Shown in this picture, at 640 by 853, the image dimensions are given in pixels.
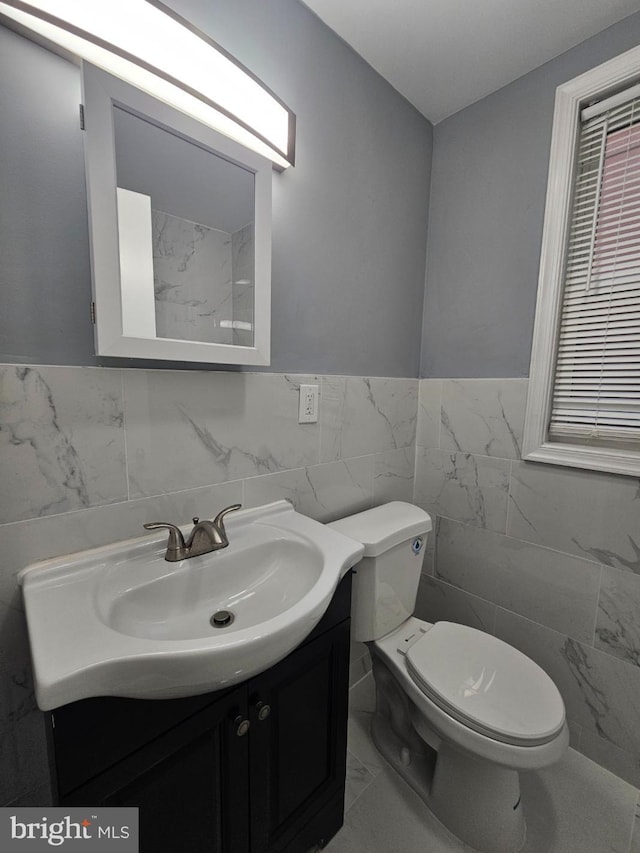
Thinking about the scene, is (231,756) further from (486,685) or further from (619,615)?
(619,615)

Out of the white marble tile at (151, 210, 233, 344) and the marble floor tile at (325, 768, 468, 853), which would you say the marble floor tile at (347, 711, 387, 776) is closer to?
the marble floor tile at (325, 768, 468, 853)

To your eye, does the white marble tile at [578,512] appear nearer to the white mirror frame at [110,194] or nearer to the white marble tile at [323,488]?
the white marble tile at [323,488]

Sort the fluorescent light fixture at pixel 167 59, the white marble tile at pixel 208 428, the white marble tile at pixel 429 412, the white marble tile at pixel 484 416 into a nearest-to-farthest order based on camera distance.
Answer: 1. the fluorescent light fixture at pixel 167 59
2. the white marble tile at pixel 208 428
3. the white marble tile at pixel 484 416
4. the white marble tile at pixel 429 412

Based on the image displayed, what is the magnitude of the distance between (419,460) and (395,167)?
4.12ft

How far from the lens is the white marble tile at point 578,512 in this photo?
1.16m

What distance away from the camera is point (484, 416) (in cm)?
145

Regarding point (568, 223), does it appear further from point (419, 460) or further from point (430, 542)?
point (430, 542)

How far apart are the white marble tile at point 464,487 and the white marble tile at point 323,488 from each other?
0.35 m

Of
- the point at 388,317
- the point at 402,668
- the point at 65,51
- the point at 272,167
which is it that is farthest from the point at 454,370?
the point at 65,51

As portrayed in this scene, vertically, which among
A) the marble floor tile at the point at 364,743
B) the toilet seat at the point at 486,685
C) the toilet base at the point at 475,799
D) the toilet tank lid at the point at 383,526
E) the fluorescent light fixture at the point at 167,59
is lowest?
the marble floor tile at the point at 364,743

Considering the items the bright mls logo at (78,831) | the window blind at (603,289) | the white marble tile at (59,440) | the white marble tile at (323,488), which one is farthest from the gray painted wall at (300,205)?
the bright mls logo at (78,831)

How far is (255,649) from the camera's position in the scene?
58cm

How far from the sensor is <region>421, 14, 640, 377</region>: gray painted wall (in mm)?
1253

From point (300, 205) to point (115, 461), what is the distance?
37.7 inches
